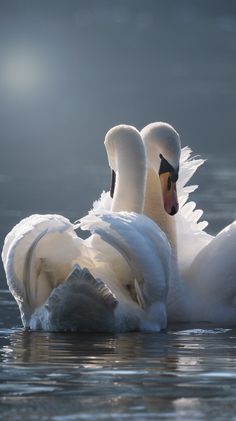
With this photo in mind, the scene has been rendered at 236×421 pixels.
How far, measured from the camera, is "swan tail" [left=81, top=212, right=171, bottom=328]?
Answer: 35.3ft

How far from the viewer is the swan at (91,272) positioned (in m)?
10.7

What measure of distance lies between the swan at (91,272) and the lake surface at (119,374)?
0.15 metres

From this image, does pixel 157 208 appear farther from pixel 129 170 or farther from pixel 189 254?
pixel 129 170

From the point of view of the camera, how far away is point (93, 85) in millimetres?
58688

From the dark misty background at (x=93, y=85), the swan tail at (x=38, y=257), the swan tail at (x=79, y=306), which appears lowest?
the swan tail at (x=79, y=306)

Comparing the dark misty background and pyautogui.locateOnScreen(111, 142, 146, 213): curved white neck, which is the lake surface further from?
the dark misty background

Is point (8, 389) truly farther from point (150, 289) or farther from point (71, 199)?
point (71, 199)

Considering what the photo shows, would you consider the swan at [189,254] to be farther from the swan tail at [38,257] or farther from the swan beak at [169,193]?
the swan tail at [38,257]

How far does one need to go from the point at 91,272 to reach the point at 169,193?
5.74 feet

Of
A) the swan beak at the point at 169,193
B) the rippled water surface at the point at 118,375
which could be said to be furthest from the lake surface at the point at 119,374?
the swan beak at the point at 169,193

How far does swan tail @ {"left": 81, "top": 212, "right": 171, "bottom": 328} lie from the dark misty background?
21.3 feet

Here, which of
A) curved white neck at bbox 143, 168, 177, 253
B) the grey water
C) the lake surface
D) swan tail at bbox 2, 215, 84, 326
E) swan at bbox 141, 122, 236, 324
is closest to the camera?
the lake surface

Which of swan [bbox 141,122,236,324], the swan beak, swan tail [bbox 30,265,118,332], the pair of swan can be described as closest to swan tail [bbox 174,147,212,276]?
swan [bbox 141,122,236,324]

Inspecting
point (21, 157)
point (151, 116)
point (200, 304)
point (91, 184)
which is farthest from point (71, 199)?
point (151, 116)
